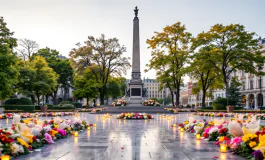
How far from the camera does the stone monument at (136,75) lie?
133 feet

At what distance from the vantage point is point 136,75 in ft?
136

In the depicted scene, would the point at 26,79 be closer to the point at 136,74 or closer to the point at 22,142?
the point at 136,74

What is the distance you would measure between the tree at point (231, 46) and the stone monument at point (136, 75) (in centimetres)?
1013

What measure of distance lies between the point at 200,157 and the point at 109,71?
171 feet

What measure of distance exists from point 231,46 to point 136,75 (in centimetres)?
1493

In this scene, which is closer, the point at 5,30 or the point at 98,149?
the point at 98,149

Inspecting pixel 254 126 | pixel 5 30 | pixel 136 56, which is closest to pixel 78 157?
pixel 254 126

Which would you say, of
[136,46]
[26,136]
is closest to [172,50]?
[136,46]

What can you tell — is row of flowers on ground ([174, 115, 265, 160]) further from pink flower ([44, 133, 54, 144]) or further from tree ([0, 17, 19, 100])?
tree ([0, 17, 19, 100])

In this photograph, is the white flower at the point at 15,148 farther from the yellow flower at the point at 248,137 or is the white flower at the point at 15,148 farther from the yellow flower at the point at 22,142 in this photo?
the yellow flower at the point at 248,137

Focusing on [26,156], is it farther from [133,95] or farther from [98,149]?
[133,95]

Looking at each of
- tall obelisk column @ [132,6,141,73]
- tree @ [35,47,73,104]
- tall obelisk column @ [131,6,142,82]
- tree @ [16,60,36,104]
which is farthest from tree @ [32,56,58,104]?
tall obelisk column @ [132,6,141,73]

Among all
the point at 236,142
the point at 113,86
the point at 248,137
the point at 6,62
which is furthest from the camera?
the point at 113,86

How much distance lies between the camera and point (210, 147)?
852cm
